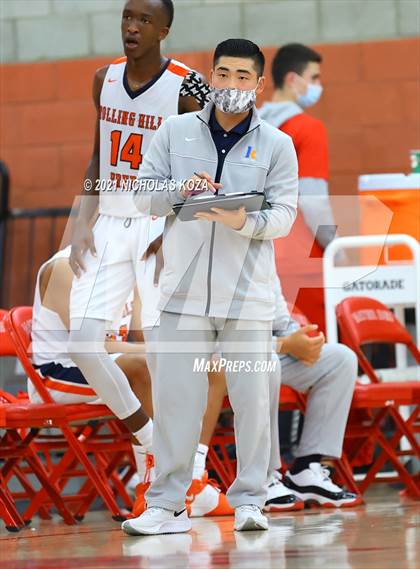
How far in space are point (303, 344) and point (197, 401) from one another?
128cm

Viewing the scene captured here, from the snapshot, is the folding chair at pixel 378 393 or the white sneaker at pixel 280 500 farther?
the folding chair at pixel 378 393

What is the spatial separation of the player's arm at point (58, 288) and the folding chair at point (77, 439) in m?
0.13

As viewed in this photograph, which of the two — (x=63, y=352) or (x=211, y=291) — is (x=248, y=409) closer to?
(x=211, y=291)

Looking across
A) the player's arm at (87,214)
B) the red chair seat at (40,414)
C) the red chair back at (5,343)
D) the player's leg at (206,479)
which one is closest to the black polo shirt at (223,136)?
the player's arm at (87,214)

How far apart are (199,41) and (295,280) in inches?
101

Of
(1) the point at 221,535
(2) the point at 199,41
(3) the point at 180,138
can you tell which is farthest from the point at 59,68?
(1) the point at 221,535

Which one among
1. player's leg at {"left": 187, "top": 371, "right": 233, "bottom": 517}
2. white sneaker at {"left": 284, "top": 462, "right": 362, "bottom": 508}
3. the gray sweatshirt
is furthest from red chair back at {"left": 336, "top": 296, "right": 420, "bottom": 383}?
the gray sweatshirt

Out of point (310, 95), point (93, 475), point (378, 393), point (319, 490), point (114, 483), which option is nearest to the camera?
point (93, 475)

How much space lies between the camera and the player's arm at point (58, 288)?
5824mm

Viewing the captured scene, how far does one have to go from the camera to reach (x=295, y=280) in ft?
22.9

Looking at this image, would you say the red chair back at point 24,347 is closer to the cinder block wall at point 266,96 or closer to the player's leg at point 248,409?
the player's leg at point 248,409

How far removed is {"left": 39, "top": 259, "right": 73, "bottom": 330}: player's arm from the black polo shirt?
1.27 metres

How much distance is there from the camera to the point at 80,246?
5559 millimetres

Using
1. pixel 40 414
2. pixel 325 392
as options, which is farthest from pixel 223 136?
pixel 325 392
